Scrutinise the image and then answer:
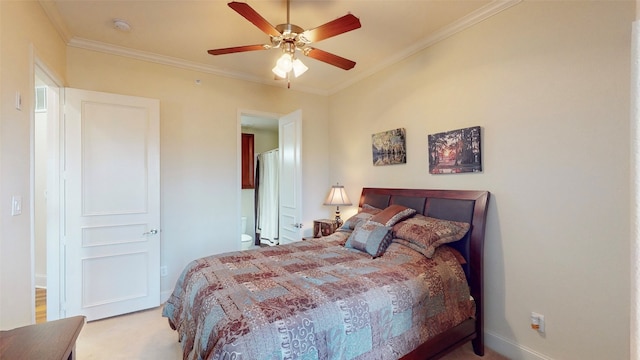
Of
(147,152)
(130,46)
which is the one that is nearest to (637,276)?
(147,152)

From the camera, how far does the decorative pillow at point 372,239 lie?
7.89 ft

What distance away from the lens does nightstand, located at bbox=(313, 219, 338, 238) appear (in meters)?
3.71

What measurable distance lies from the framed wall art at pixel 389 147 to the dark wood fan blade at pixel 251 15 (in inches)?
67.7

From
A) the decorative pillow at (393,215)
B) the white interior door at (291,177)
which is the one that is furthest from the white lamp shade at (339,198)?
the decorative pillow at (393,215)

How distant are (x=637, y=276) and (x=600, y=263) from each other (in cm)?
186

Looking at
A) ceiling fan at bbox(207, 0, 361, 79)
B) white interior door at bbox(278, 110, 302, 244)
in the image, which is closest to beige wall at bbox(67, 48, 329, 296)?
white interior door at bbox(278, 110, 302, 244)

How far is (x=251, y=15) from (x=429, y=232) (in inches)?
78.8

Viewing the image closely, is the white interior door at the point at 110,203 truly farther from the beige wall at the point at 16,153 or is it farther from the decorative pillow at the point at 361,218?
the decorative pillow at the point at 361,218

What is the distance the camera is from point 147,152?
10.3 feet

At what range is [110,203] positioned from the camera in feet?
9.76

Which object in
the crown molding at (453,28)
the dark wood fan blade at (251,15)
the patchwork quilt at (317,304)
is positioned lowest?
the patchwork quilt at (317,304)

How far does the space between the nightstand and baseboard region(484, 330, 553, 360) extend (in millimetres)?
1889

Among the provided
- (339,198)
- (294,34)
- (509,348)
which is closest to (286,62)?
(294,34)

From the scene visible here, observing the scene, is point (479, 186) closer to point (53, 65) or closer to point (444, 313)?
point (444, 313)
